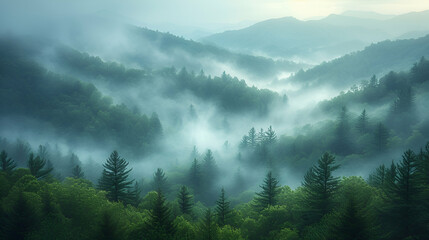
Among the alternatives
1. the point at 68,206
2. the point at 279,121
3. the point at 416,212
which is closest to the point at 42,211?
the point at 68,206

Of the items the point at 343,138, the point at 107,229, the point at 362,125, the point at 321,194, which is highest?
the point at 362,125

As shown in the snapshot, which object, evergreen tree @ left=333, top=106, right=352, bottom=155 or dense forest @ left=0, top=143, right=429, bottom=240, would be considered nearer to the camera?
dense forest @ left=0, top=143, right=429, bottom=240

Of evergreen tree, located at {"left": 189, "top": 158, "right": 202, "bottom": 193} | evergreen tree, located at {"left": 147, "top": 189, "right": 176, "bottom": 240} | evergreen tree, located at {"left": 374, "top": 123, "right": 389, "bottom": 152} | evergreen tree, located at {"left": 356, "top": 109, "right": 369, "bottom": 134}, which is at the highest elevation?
evergreen tree, located at {"left": 356, "top": 109, "right": 369, "bottom": 134}

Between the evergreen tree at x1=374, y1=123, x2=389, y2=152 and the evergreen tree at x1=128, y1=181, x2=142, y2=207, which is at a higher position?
the evergreen tree at x1=374, y1=123, x2=389, y2=152

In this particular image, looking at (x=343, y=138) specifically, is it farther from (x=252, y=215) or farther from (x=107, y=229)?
(x=107, y=229)

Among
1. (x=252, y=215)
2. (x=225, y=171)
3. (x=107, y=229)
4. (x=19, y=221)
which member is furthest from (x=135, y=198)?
(x=225, y=171)

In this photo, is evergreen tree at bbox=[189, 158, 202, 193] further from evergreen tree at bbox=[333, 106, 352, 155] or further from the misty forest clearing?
evergreen tree at bbox=[333, 106, 352, 155]

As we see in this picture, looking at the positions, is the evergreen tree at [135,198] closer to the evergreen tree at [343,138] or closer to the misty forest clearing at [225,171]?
the misty forest clearing at [225,171]

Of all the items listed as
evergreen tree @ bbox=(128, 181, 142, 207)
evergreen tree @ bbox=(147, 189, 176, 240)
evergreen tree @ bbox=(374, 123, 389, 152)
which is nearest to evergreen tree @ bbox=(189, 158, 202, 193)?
evergreen tree @ bbox=(128, 181, 142, 207)

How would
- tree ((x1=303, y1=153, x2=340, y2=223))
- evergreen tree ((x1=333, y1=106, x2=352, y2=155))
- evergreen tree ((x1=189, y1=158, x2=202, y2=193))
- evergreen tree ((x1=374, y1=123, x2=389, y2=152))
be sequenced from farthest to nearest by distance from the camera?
evergreen tree ((x1=333, y1=106, x2=352, y2=155)) < evergreen tree ((x1=189, y1=158, x2=202, y2=193)) < evergreen tree ((x1=374, y1=123, x2=389, y2=152)) < tree ((x1=303, y1=153, x2=340, y2=223))

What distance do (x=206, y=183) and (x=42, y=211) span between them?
250 ft

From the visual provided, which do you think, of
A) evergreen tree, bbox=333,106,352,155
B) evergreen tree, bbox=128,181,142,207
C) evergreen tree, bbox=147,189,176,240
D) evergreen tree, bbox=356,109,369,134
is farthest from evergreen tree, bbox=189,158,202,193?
evergreen tree, bbox=147,189,176,240

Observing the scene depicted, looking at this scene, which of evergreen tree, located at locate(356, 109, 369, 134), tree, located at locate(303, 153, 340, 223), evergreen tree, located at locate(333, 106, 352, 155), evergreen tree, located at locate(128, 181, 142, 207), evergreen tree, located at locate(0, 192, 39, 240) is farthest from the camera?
evergreen tree, located at locate(356, 109, 369, 134)

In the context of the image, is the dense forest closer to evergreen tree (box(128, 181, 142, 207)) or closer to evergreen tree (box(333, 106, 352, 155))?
evergreen tree (box(128, 181, 142, 207))
